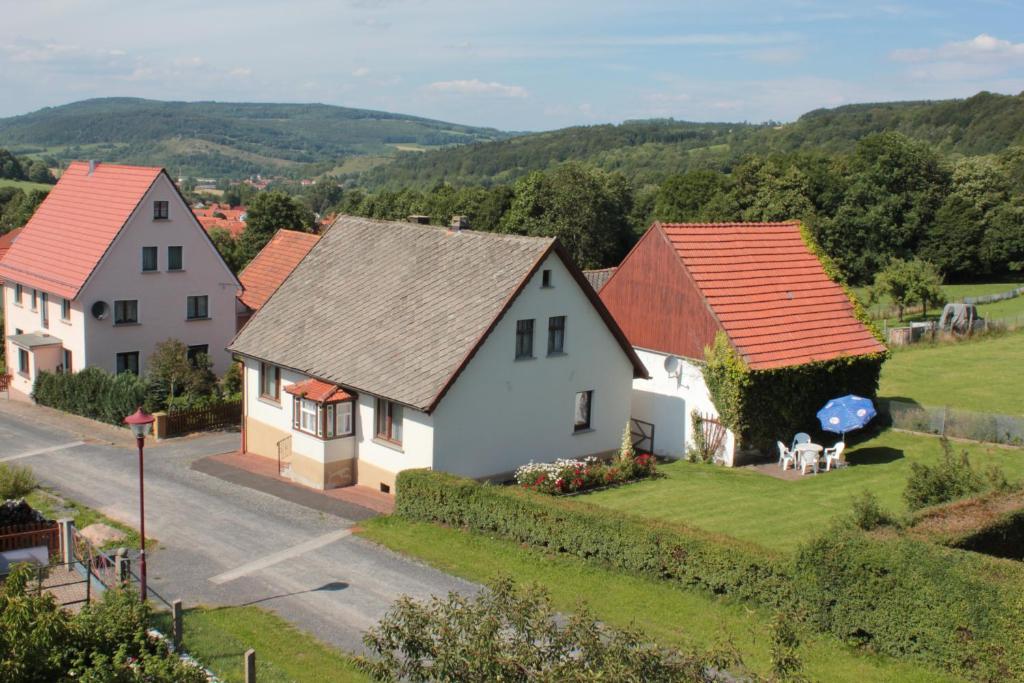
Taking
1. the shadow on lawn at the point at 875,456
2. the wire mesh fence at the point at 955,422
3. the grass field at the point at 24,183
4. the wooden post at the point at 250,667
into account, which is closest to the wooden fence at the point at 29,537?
the wooden post at the point at 250,667

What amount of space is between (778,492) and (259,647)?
571 inches

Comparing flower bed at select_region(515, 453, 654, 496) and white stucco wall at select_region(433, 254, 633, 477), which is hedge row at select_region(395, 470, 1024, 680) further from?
white stucco wall at select_region(433, 254, 633, 477)

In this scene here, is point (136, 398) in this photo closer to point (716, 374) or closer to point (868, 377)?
point (716, 374)

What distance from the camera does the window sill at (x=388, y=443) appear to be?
84.3 feet

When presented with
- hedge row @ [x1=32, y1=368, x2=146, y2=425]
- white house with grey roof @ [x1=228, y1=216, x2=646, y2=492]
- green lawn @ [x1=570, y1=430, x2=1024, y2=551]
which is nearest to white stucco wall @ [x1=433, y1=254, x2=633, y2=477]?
white house with grey roof @ [x1=228, y1=216, x2=646, y2=492]

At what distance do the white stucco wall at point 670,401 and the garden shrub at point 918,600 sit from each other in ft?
41.6

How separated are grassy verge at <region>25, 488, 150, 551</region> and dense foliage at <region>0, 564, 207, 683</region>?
32.5 ft

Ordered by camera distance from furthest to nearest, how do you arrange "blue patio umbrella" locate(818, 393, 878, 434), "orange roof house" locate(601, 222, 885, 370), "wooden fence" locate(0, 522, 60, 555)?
"orange roof house" locate(601, 222, 885, 370) → "blue patio umbrella" locate(818, 393, 878, 434) → "wooden fence" locate(0, 522, 60, 555)

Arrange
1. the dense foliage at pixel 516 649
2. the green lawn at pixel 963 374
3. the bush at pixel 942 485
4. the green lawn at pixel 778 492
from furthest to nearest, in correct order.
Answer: the green lawn at pixel 963 374 → the green lawn at pixel 778 492 → the bush at pixel 942 485 → the dense foliage at pixel 516 649

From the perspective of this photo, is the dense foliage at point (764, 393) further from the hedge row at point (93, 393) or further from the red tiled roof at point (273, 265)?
the red tiled roof at point (273, 265)

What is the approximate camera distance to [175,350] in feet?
123

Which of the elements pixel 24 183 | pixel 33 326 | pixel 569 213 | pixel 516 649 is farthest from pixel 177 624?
pixel 24 183

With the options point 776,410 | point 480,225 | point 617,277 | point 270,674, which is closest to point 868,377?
point 776,410

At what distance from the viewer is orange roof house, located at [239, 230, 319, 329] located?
46.8 metres
